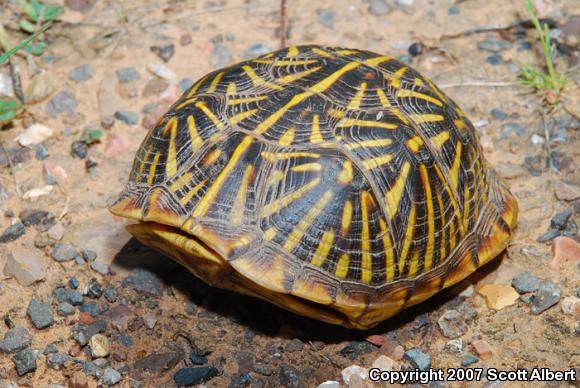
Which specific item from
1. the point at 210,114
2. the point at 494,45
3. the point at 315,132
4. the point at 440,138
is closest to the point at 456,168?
the point at 440,138

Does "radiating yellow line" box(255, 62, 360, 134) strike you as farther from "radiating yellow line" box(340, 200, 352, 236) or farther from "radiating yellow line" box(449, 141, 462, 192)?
"radiating yellow line" box(449, 141, 462, 192)

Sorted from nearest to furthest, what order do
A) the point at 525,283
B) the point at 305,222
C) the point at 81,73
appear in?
the point at 305,222, the point at 525,283, the point at 81,73

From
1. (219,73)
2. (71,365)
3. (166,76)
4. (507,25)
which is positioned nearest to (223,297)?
(71,365)

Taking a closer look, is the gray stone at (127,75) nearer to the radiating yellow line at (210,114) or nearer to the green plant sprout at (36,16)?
the green plant sprout at (36,16)

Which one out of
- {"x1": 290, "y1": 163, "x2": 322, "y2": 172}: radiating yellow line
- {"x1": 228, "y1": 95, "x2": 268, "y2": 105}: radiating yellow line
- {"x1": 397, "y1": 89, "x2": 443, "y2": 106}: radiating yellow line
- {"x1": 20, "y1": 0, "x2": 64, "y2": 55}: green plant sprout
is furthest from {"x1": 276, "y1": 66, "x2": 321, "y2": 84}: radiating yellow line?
{"x1": 20, "y1": 0, "x2": 64, "y2": 55}: green plant sprout

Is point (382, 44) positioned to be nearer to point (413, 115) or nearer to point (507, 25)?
point (507, 25)

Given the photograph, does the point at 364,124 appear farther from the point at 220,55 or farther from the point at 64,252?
the point at 220,55

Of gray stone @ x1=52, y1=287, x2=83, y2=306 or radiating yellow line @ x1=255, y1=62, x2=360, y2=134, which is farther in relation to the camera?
gray stone @ x1=52, y1=287, x2=83, y2=306
